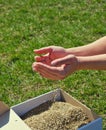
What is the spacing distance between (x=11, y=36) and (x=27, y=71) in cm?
75

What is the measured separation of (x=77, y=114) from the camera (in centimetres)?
212

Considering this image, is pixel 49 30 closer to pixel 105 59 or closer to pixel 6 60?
pixel 6 60

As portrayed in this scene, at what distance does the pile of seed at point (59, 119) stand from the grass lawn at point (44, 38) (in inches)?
24.7

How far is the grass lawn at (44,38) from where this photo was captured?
2.99 m

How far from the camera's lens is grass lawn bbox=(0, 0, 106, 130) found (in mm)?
2986

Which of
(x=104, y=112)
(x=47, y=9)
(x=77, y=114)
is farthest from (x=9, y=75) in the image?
(x=47, y=9)

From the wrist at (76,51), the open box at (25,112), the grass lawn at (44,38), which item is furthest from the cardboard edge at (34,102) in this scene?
the grass lawn at (44,38)

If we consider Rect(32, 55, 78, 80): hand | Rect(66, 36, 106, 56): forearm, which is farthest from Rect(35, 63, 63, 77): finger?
Rect(66, 36, 106, 56): forearm

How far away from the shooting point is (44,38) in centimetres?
382

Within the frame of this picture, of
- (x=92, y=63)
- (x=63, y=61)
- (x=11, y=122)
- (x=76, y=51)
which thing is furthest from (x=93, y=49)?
(x=11, y=122)

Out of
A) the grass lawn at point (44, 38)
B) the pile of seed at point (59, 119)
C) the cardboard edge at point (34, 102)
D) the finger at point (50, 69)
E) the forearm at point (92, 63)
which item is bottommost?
the grass lawn at point (44, 38)

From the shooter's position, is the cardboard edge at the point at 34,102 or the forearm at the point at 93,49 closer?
the cardboard edge at the point at 34,102

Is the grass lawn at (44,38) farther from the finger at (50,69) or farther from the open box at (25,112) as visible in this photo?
the finger at (50,69)

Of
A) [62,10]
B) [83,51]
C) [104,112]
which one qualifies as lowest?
[104,112]
